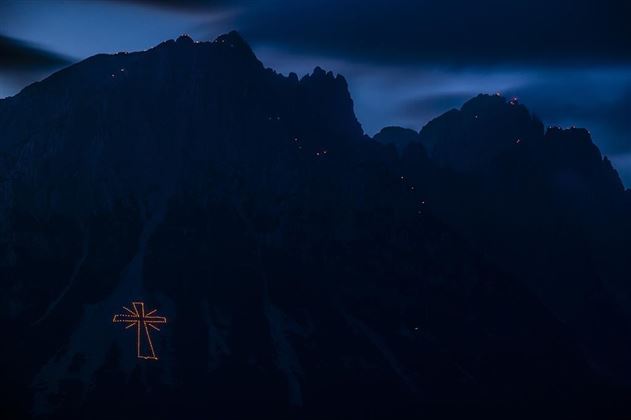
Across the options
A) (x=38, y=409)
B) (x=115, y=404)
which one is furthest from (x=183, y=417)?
(x=38, y=409)

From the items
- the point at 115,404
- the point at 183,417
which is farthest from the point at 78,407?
the point at 183,417

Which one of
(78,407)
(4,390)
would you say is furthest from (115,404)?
(4,390)

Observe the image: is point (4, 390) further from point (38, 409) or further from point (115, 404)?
point (115, 404)

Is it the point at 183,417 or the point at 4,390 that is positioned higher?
the point at 4,390

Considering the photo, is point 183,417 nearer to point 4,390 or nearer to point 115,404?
point 115,404

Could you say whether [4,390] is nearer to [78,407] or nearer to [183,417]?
[78,407]

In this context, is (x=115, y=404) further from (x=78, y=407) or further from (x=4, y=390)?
(x=4, y=390)
